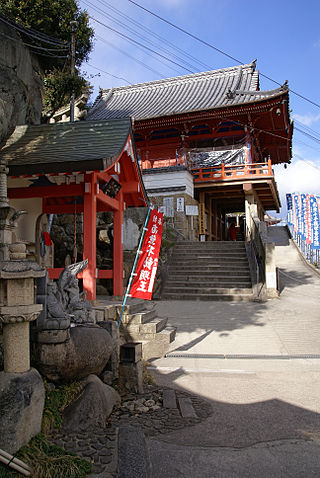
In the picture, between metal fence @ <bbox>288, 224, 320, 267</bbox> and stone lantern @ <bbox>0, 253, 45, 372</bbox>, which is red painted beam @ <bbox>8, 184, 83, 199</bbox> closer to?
stone lantern @ <bbox>0, 253, 45, 372</bbox>

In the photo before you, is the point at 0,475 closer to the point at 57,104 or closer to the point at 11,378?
the point at 11,378

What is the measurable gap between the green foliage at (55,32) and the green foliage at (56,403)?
54.8 ft

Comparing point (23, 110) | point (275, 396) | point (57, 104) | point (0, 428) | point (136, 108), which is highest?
point (136, 108)

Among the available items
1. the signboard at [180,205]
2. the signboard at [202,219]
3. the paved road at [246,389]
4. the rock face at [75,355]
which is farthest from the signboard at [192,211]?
the rock face at [75,355]

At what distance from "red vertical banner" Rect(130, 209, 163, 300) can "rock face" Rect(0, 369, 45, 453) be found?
13.5 feet

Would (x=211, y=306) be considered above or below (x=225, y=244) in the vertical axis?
below

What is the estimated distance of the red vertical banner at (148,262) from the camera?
24.9 ft

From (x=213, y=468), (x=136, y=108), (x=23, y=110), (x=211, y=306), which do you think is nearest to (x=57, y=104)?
(x=23, y=110)

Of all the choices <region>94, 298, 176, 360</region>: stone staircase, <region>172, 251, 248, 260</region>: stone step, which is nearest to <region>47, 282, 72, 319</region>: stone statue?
<region>94, 298, 176, 360</region>: stone staircase

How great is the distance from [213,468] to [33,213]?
8455mm

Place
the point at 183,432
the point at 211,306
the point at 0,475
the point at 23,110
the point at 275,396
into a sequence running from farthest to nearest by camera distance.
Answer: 1. the point at 23,110
2. the point at 211,306
3. the point at 275,396
4. the point at 183,432
5. the point at 0,475

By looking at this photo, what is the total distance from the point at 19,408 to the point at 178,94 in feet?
86.9

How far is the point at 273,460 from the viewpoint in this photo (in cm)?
340

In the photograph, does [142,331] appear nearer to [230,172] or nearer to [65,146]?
[65,146]
